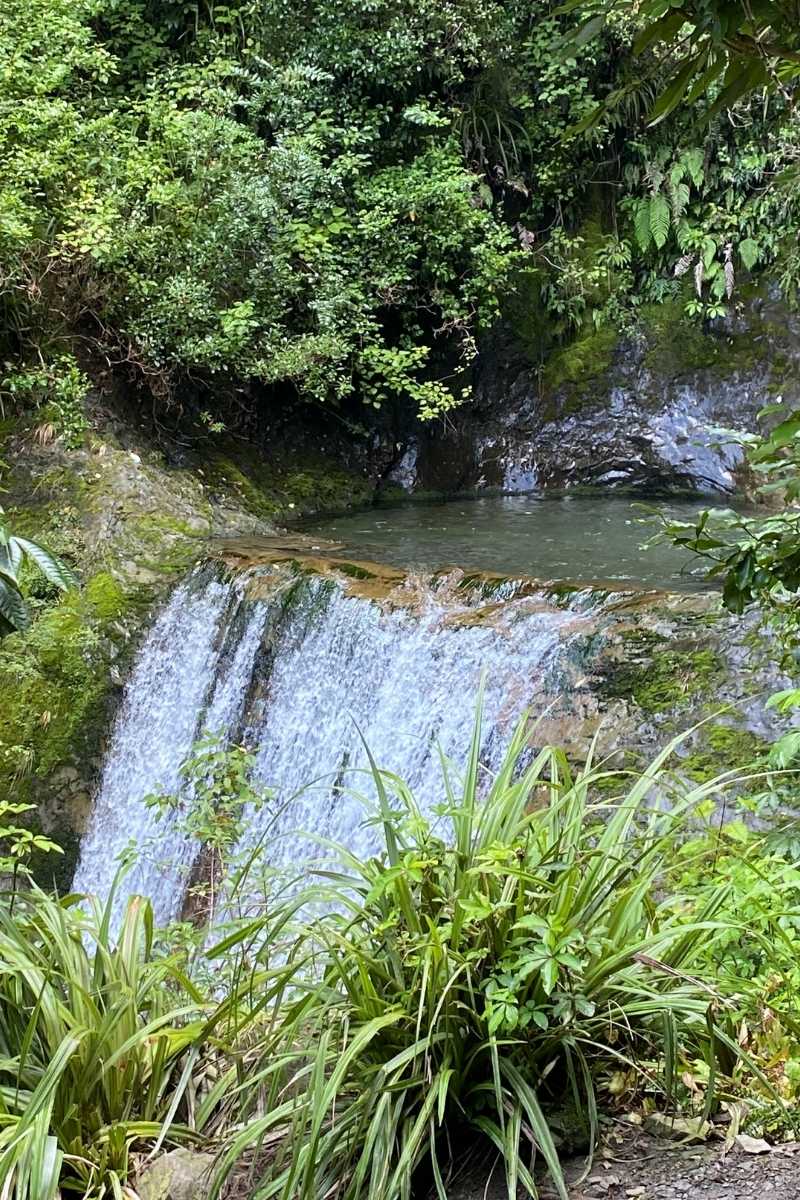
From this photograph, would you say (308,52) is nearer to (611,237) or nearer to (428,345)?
(428,345)

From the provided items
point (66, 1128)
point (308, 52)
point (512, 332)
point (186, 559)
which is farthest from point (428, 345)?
point (66, 1128)

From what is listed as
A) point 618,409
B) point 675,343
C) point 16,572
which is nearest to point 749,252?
point 675,343

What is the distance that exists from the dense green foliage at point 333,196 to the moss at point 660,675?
4.48 meters

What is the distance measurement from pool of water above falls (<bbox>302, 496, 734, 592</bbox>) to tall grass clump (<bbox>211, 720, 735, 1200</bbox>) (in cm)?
427

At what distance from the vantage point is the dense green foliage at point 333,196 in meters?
8.38

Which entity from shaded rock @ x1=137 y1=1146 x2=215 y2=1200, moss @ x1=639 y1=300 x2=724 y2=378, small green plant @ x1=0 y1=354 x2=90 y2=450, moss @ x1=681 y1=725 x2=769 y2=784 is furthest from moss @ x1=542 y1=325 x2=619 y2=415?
shaded rock @ x1=137 y1=1146 x2=215 y2=1200

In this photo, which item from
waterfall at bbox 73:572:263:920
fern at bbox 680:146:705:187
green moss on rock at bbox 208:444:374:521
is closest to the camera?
waterfall at bbox 73:572:263:920

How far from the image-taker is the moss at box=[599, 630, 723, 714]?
4.84 meters

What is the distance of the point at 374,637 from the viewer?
6090 millimetres

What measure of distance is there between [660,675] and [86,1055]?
3362 mm

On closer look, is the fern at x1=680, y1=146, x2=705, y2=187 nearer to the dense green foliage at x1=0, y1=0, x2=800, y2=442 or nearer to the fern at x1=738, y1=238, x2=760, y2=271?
the dense green foliage at x1=0, y1=0, x2=800, y2=442

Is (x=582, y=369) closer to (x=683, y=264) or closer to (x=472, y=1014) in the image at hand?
(x=683, y=264)

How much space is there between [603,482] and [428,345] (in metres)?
2.33

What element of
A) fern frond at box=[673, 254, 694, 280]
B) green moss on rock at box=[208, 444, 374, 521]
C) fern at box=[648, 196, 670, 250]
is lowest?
green moss on rock at box=[208, 444, 374, 521]
